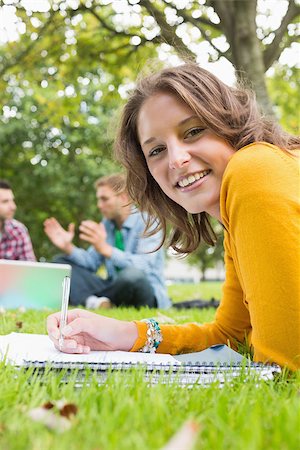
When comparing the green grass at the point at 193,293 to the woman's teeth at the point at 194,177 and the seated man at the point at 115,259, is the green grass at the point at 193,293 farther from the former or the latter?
the woman's teeth at the point at 194,177

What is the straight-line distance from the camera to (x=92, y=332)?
1.80 m

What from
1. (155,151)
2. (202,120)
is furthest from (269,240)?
(155,151)

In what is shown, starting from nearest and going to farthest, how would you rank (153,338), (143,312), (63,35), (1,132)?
(153,338) < (143,312) < (63,35) < (1,132)

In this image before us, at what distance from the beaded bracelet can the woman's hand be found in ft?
0.20

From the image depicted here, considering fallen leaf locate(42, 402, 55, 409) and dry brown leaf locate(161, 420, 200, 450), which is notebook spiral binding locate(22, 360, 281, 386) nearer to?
fallen leaf locate(42, 402, 55, 409)

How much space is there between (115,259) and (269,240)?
149 inches

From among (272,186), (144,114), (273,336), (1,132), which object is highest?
(144,114)

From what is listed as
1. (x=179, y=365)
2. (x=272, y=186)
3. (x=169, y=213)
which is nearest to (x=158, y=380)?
(x=179, y=365)

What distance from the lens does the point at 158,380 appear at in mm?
1327

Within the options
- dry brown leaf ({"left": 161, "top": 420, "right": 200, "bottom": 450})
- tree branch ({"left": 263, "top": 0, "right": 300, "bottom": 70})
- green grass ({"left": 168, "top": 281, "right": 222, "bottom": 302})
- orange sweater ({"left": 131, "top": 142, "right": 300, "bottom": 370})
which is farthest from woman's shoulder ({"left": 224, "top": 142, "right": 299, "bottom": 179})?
green grass ({"left": 168, "top": 281, "right": 222, "bottom": 302})

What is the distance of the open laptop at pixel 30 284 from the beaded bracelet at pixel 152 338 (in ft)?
9.51

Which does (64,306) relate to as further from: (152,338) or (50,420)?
(50,420)

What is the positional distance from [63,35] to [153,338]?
16.7 ft

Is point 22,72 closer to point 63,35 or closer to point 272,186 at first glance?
point 63,35
